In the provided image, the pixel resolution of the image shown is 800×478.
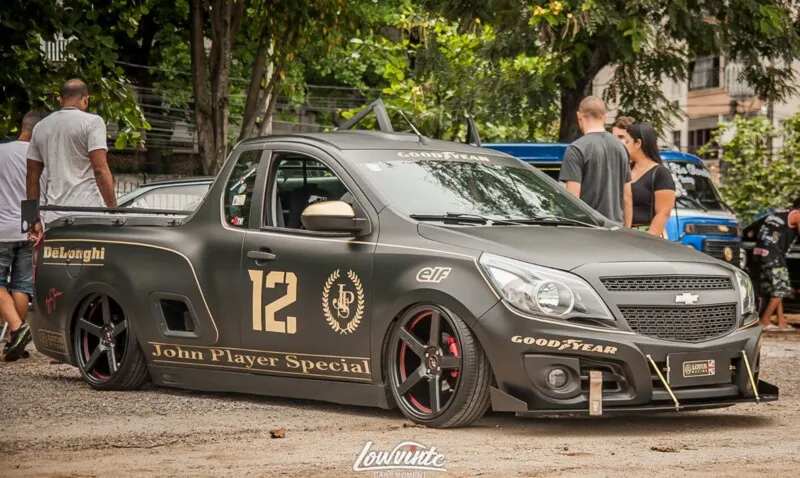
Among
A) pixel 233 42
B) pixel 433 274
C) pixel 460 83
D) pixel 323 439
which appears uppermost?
pixel 233 42

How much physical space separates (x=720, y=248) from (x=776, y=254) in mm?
1418

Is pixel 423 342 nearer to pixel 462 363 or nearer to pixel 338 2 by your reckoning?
pixel 462 363

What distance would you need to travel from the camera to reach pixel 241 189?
31.0 ft

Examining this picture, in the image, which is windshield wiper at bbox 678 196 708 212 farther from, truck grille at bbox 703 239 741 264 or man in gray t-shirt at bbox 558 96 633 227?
man in gray t-shirt at bbox 558 96 633 227

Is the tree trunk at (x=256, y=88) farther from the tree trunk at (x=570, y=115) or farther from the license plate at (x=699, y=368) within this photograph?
the license plate at (x=699, y=368)

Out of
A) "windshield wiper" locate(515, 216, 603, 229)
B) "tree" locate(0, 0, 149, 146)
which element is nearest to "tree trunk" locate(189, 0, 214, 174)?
"tree" locate(0, 0, 149, 146)

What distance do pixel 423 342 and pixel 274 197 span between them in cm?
161

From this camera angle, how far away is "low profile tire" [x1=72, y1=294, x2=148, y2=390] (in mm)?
9875

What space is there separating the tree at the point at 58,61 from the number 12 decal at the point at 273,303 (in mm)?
7553

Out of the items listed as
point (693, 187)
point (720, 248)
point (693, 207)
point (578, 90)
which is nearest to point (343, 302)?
point (720, 248)

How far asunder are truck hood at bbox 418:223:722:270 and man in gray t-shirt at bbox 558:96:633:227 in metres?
2.00

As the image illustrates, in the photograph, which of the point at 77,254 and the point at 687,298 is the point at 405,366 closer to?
the point at 687,298
